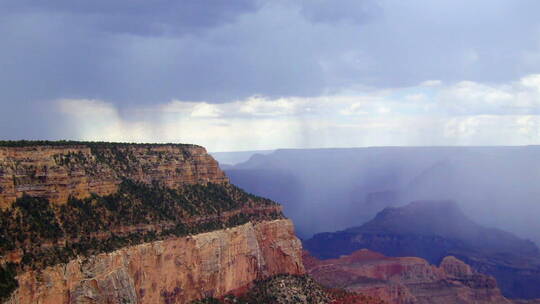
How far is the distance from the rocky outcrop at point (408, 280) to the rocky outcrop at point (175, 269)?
43339 millimetres

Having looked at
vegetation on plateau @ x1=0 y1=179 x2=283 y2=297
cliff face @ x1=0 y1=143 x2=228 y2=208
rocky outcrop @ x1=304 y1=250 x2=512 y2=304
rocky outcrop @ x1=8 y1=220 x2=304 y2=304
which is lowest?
rocky outcrop @ x1=304 y1=250 x2=512 y2=304

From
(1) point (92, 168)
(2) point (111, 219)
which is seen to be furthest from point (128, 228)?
(1) point (92, 168)

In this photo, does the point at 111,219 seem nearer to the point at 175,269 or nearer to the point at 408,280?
the point at 175,269

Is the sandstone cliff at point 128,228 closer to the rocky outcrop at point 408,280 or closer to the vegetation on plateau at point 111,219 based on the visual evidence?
the vegetation on plateau at point 111,219

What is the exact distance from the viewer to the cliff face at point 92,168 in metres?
66.8

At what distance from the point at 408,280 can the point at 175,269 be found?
279ft

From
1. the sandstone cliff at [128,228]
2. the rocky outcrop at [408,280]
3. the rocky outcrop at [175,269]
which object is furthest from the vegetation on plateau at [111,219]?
the rocky outcrop at [408,280]

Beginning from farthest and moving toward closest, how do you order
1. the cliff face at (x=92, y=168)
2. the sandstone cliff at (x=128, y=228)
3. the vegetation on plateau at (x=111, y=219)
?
the cliff face at (x=92, y=168)
the sandstone cliff at (x=128, y=228)
the vegetation on plateau at (x=111, y=219)

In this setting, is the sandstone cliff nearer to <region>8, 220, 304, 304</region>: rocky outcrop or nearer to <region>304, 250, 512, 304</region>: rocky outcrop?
<region>8, 220, 304, 304</region>: rocky outcrop

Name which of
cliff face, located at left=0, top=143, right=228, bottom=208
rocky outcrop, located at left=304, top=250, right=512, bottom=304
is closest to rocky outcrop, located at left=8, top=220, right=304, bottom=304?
cliff face, located at left=0, top=143, right=228, bottom=208

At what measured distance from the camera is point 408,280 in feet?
497

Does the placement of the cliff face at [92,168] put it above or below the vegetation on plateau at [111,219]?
above

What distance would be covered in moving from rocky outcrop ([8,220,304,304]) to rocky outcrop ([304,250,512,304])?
43.3 m

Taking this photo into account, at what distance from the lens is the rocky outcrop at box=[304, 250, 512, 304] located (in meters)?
142
